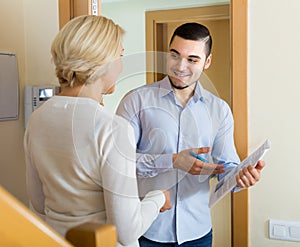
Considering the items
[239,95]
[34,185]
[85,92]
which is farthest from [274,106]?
[34,185]

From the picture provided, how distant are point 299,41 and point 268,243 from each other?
80cm

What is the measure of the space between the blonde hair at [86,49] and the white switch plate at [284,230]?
0.97m

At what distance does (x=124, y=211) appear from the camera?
37.7 inches

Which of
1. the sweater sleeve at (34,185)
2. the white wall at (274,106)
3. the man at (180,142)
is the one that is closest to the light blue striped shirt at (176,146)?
the man at (180,142)

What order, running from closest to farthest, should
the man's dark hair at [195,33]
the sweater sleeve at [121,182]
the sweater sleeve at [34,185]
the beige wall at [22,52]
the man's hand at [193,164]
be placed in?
1. the sweater sleeve at [121,182]
2. the sweater sleeve at [34,185]
3. the man's hand at [193,164]
4. the man's dark hair at [195,33]
5. the beige wall at [22,52]

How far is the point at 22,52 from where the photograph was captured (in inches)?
77.9

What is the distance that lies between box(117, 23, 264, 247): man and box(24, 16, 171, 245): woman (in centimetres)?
39

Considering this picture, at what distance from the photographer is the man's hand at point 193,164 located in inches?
53.6

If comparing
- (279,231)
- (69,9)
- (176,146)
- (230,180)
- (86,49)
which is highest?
(69,9)

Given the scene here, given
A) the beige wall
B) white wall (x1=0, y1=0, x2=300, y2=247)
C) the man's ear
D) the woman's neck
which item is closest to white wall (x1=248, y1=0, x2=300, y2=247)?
white wall (x1=0, y1=0, x2=300, y2=247)

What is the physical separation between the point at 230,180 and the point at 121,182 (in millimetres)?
516

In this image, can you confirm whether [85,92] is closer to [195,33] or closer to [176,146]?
[176,146]

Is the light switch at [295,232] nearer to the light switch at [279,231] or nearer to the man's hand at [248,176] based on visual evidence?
the light switch at [279,231]

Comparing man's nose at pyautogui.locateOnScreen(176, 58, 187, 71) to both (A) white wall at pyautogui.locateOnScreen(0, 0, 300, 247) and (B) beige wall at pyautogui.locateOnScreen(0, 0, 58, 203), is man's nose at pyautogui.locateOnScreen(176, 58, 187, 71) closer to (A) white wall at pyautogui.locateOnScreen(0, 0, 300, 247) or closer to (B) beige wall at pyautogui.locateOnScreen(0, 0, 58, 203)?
(A) white wall at pyautogui.locateOnScreen(0, 0, 300, 247)
